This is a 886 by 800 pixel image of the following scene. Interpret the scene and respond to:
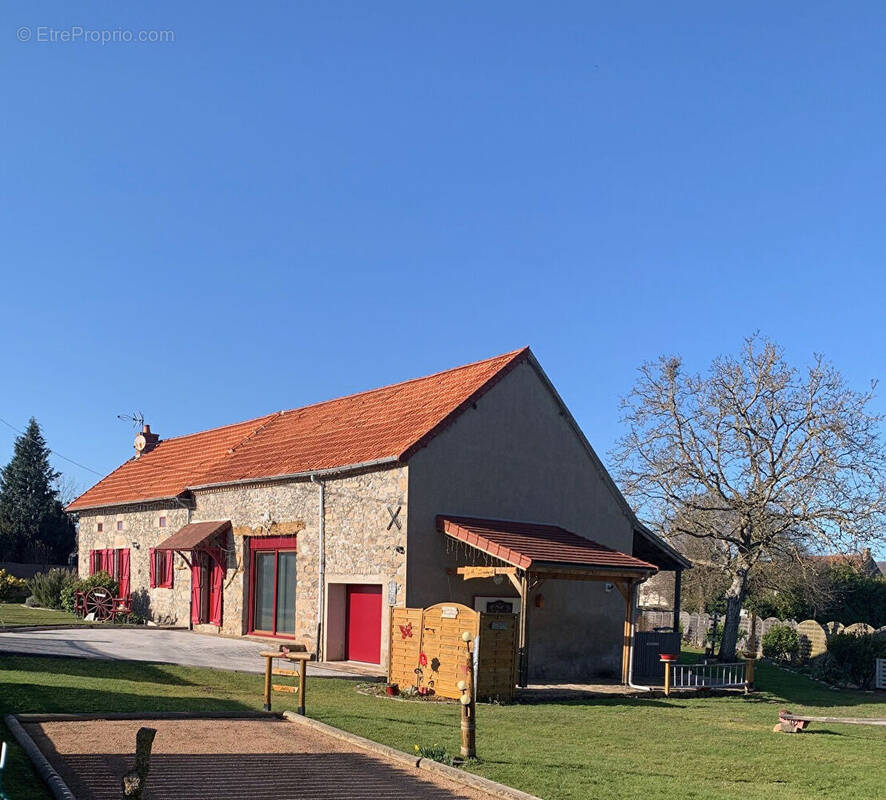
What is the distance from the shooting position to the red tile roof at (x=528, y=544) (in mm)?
19516

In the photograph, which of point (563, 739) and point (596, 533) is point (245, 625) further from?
point (563, 739)

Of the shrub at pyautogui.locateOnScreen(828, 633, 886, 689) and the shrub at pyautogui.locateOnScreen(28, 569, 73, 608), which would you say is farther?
the shrub at pyautogui.locateOnScreen(28, 569, 73, 608)

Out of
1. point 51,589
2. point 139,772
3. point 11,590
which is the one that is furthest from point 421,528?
point 11,590

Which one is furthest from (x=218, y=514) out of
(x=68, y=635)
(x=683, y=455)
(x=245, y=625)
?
(x=683, y=455)

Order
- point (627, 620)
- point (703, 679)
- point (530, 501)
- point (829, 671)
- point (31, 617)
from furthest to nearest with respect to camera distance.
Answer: point (829, 671) < point (31, 617) < point (530, 501) < point (703, 679) < point (627, 620)

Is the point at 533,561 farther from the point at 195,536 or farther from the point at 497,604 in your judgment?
the point at 195,536

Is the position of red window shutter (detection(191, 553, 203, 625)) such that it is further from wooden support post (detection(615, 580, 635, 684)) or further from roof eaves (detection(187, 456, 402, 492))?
wooden support post (detection(615, 580, 635, 684))

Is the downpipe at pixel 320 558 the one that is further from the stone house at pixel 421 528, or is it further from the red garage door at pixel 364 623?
the red garage door at pixel 364 623

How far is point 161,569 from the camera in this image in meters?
29.9

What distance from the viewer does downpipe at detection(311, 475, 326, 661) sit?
73.6 ft

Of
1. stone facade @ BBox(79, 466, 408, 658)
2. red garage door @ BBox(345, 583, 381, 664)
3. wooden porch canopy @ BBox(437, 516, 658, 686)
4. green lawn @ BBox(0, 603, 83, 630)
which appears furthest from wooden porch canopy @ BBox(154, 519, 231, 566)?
wooden porch canopy @ BBox(437, 516, 658, 686)

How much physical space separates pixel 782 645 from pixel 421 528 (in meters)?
22.1

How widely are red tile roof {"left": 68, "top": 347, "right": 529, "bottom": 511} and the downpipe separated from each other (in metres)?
0.64

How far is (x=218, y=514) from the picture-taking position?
27.2m
